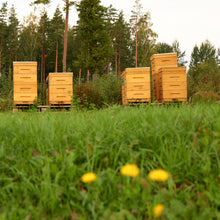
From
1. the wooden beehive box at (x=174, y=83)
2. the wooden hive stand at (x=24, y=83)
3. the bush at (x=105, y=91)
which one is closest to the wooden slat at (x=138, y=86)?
the wooden beehive box at (x=174, y=83)

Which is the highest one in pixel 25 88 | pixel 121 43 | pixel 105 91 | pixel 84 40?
pixel 121 43

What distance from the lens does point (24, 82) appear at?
336 inches

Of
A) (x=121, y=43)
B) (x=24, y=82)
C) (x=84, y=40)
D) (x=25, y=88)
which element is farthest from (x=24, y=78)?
(x=121, y=43)

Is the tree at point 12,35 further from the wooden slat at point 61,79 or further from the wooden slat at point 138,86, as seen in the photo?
the wooden slat at point 138,86

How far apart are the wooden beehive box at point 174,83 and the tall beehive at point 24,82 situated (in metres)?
4.78

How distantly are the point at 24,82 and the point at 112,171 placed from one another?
7.57 m

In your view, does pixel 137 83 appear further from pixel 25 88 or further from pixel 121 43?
pixel 121 43

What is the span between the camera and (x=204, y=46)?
56656 millimetres

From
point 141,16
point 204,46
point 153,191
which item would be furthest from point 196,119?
point 204,46

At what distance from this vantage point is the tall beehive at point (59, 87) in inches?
347

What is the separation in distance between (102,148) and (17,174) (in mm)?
765

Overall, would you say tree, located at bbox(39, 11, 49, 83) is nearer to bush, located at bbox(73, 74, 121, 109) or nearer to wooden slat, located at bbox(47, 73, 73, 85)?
bush, located at bbox(73, 74, 121, 109)

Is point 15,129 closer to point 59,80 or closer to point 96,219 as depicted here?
point 96,219

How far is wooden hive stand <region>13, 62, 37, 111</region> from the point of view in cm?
847
